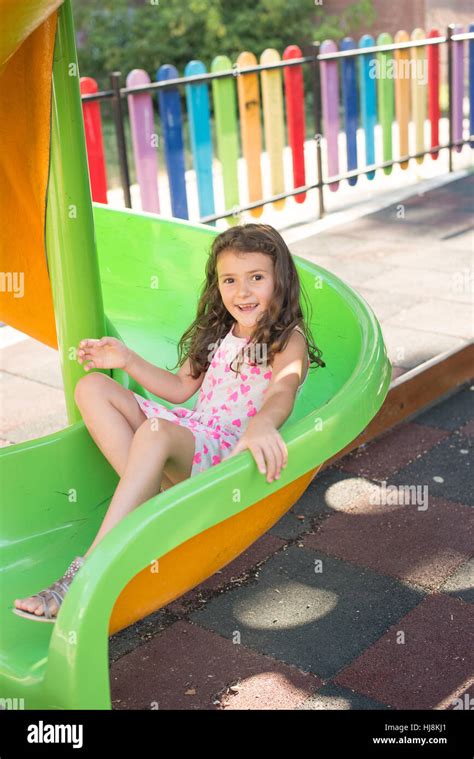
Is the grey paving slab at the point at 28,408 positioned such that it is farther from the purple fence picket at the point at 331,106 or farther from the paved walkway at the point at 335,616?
the purple fence picket at the point at 331,106

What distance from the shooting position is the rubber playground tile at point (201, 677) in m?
2.02

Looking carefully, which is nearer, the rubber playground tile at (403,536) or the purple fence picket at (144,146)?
the rubber playground tile at (403,536)

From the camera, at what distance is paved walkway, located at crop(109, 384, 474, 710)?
2039 millimetres

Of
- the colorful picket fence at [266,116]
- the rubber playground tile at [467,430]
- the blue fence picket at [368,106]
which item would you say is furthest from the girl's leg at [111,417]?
the blue fence picket at [368,106]

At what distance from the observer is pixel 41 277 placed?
2.31 m

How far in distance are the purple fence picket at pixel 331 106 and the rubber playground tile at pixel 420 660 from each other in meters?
4.63

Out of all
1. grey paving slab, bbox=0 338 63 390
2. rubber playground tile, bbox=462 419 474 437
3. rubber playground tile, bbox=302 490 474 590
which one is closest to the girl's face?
rubber playground tile, bbox=302 490 474 590

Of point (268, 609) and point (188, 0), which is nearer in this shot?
point (268, 609)

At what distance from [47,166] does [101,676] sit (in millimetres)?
1130

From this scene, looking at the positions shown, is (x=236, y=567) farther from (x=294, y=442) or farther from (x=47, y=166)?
(x=47, y=166)

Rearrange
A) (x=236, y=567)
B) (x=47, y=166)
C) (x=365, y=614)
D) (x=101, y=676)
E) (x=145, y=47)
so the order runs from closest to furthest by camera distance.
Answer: (x=101, y=676)
(x=47, y=166)
(x=365, y=614)
(x=236, y=567)
(x=145, y=47)

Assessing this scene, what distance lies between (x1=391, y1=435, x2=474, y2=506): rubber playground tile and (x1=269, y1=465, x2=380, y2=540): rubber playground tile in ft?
0.45

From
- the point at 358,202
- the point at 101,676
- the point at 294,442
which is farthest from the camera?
the point at 358,202
